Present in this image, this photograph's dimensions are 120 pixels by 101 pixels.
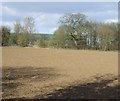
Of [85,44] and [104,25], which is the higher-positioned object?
[104,25]

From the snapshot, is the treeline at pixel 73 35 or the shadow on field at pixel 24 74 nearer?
the shadow on field at pixel 24 74

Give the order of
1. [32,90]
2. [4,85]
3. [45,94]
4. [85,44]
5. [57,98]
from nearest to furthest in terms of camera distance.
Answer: [57,98] → [45,94] → [32,90] → [4,85] → [85,44]

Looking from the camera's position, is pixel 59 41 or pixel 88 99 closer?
pixel 88 99

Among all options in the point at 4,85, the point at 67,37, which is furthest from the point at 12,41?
the point at 4,85

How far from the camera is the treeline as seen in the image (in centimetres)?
6794

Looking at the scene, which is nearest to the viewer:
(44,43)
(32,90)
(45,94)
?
(45,94)

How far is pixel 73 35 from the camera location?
7406 centimetres

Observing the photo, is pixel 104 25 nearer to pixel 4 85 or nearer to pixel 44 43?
pixel 44 43

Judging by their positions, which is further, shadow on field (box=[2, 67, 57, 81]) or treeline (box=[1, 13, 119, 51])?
treeline (box=[1, 13, 119, 51])

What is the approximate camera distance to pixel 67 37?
74000 millimetres

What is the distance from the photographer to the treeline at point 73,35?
223 ft

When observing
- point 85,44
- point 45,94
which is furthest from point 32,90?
point 85,44

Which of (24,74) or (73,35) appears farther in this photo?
(73,35)

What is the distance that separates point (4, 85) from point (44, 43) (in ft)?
190
